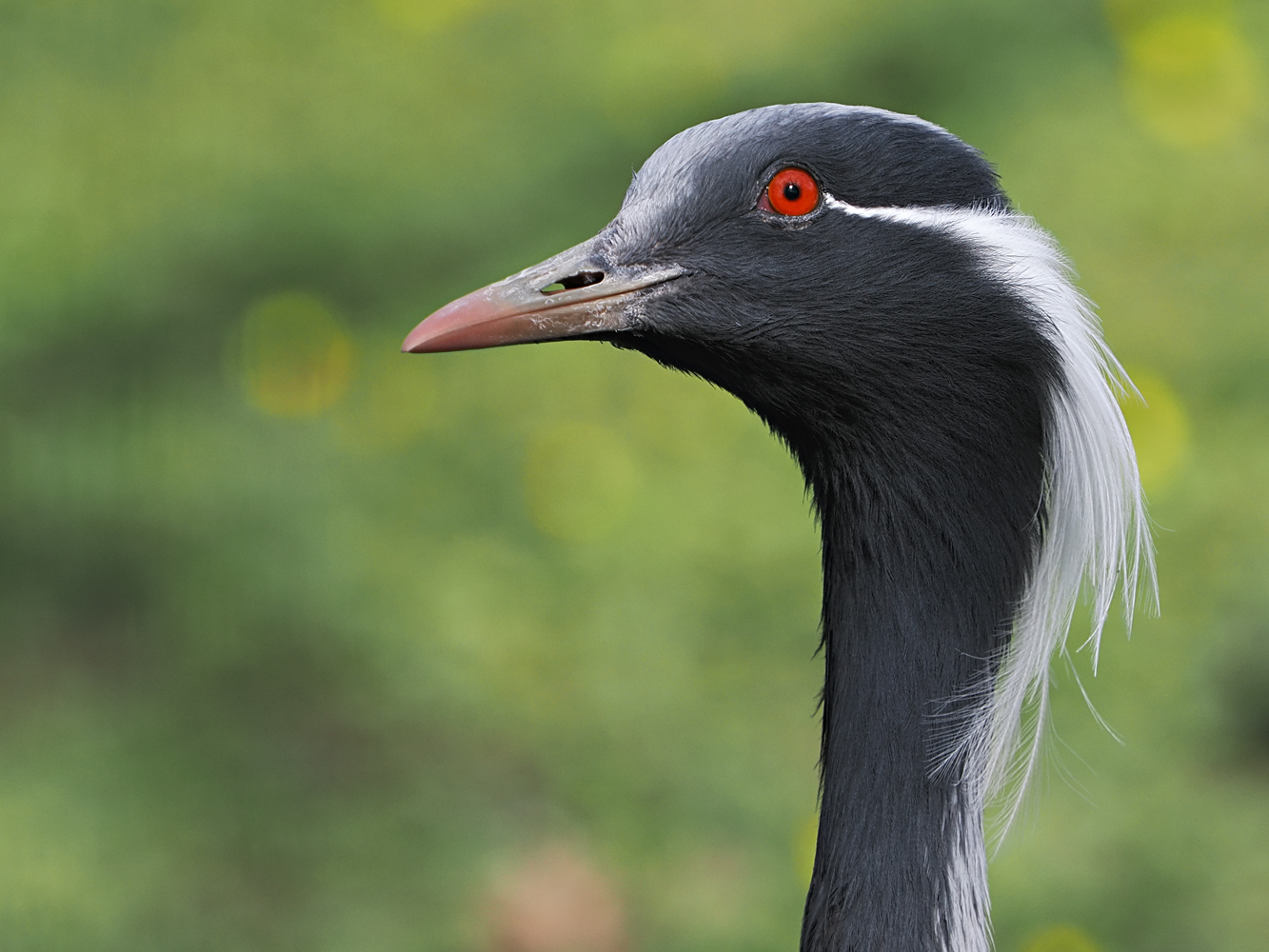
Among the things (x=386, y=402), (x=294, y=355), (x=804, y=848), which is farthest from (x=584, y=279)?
(x=294, y=355)

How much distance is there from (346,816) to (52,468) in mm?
2134

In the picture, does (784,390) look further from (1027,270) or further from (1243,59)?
(1243,59)

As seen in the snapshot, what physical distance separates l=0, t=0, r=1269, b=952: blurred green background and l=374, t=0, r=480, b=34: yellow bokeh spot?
3cm

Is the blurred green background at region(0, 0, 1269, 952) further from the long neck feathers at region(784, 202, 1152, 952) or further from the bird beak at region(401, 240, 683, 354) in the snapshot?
the bird beak at region(401, 240, 683, 354)

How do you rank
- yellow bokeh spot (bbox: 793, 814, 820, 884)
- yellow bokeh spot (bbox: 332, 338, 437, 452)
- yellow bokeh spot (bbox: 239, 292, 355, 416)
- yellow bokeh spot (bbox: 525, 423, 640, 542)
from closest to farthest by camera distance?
yellow bokeh spot (bbox: 793, 814, 820, 884) → yellow bokeh spot (bbox: 525, 423, 640, 542) → yellow bokeh spot (bbox: 332, 338, 437, 452) → yellow bokeh spot (bbox: 239, 292, 355, 416)

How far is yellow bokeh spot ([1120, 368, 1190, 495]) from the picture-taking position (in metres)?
5.91

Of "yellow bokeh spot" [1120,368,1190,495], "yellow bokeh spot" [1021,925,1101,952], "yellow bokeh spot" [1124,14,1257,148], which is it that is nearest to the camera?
"yellow bokeh spot" [1021,925,1101,952]

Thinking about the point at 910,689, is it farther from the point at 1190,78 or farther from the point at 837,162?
the point at 1190,78

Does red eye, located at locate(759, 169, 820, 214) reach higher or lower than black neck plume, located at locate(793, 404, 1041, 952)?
higher

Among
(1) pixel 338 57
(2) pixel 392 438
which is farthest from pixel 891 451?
(1) pixel 338 57

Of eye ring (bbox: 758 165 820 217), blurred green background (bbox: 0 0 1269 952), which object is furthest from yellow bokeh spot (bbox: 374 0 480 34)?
eye ring (bbox: 758 165 820 217)

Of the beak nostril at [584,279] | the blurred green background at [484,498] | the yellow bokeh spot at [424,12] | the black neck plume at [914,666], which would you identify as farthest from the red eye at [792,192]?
the yellow bokeh spot at [424,12]

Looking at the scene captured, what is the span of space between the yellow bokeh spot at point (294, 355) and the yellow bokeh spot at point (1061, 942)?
372cm

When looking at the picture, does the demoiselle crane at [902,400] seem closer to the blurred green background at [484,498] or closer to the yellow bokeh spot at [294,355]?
the blurred green background at [484,498]
